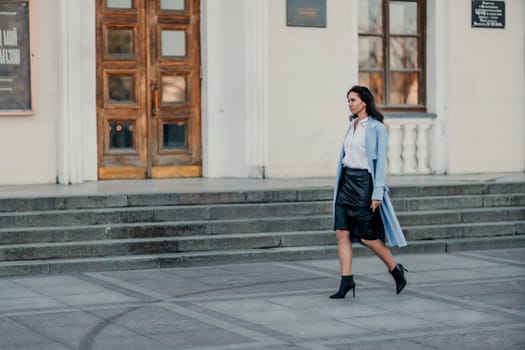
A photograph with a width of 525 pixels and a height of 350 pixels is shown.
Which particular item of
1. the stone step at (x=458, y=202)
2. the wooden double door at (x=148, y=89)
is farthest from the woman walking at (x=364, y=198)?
the wooden double door at (x=148, y=89)

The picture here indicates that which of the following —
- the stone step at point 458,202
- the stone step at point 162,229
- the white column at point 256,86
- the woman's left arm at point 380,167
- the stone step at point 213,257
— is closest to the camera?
the woman's left arm at point 380,167

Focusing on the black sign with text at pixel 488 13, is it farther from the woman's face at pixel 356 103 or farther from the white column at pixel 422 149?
the woman's face at pixel 356 103

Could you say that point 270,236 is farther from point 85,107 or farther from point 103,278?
point 85,107

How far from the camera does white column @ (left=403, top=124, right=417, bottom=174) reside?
54.8 feet

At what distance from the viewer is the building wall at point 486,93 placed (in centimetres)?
1680

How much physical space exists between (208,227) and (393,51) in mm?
6349

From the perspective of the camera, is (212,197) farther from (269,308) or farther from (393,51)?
(393,51)

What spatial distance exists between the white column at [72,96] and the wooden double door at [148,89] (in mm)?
301

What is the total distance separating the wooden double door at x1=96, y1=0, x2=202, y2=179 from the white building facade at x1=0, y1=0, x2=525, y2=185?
0.02 meters

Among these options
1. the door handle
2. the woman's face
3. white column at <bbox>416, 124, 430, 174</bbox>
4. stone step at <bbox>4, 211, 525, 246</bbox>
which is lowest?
stone step at <bbox>4, 211, 525, 246</bbox>

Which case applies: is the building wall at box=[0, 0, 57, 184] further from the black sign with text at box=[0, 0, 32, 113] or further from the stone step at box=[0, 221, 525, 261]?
the stone step at box=[0, 221, 525, 261]

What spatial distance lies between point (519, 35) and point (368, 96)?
8.67 m

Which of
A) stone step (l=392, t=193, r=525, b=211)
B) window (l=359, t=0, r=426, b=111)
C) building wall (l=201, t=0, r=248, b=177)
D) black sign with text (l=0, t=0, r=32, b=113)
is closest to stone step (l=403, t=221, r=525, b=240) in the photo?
stone step (l=392, t=193, r=525, b=211)

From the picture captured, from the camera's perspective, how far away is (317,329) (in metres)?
7.90
